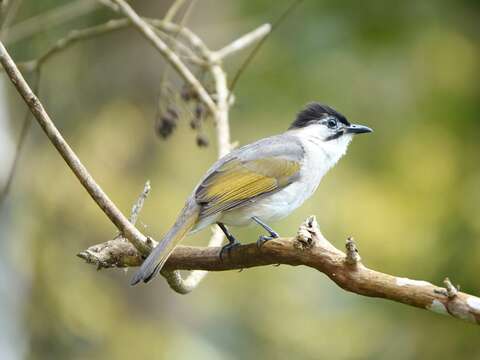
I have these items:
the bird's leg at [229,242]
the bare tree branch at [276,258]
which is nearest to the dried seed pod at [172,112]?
the bird's leg at [229,242]

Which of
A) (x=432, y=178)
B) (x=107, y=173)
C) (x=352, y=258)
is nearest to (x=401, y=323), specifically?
(x=432, y=178)

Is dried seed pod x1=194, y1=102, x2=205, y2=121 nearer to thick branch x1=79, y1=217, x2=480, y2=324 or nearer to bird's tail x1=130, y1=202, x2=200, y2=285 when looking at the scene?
bird's tail x1=130, y1=202, x2=200, y2=285

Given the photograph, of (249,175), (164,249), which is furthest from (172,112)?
(164,249)

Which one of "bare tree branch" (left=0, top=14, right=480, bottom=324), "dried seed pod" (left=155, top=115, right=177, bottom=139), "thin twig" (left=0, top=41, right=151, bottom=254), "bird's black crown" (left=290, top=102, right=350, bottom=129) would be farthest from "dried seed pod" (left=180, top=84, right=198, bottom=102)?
"thin twig" (left=0, top=41, right=151, bottom=254)

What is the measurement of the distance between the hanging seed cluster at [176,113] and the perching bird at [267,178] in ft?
1.24

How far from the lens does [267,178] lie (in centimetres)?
443

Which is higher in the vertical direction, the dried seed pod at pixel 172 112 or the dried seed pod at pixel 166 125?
the dried seed pod at pixel 172 112

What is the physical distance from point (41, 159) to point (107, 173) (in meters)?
0.74

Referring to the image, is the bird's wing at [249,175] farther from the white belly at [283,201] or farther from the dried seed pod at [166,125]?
the dried seed pod at [166,125]

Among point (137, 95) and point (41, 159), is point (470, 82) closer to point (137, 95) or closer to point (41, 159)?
point (137, 95)

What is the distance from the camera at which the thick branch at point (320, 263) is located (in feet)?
9.13

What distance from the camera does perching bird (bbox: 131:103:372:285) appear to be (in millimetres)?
4098

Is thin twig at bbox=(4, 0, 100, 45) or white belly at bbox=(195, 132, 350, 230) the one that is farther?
thin twig at bbox=(4, 0, 100, 45)

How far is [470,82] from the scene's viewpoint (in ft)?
22.2
